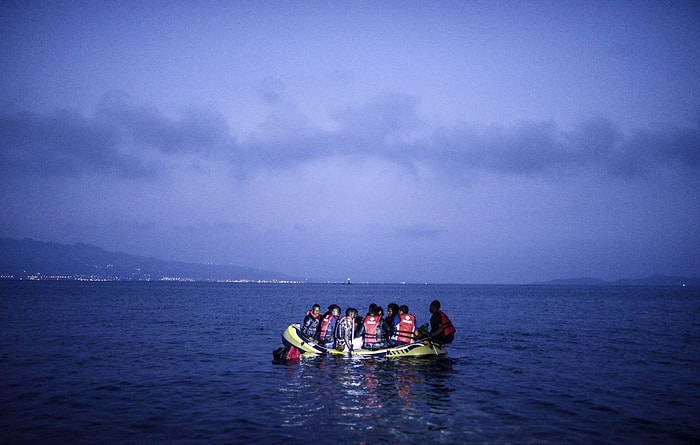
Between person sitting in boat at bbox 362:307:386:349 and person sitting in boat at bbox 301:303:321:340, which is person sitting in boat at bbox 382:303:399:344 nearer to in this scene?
person sitting in boat at bbox 362:307:386:349

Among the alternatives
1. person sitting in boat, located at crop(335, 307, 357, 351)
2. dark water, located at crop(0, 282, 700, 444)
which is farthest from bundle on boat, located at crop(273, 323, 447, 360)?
dark water, located at crop(0, 282, 700, 444)

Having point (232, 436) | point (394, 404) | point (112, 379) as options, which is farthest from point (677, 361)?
point (112, 379)

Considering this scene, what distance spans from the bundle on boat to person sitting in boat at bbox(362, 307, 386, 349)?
59 cm

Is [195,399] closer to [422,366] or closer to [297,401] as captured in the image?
[297,401]

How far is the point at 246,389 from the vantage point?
47.5 feet

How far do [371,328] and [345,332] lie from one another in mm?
1339

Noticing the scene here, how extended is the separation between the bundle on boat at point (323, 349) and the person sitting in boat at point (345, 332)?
0.21m

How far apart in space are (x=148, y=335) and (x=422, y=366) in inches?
750

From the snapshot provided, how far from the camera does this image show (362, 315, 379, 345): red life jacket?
66.5 feet

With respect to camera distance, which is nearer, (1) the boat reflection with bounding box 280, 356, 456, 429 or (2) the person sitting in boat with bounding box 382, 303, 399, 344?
(1) the boat reflection with bounding box 280, 356, 456, 429

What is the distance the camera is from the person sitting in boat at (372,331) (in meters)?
20.3

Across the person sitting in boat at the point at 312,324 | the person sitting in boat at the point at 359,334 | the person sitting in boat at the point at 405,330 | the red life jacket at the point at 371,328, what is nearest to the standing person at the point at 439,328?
the person sitting in boat at the point at 405,330

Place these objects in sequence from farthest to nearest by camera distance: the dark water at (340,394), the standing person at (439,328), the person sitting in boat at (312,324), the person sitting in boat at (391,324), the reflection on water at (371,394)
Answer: the person sitting in boat at (391,324), the person sitting in boat at (312,324), the standing person at (439,328), the reflection on water at (371,394), the dark water at (340,394)

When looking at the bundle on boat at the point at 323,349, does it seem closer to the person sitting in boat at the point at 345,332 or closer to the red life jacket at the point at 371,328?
the person sitting in boat at the point at 345,332
